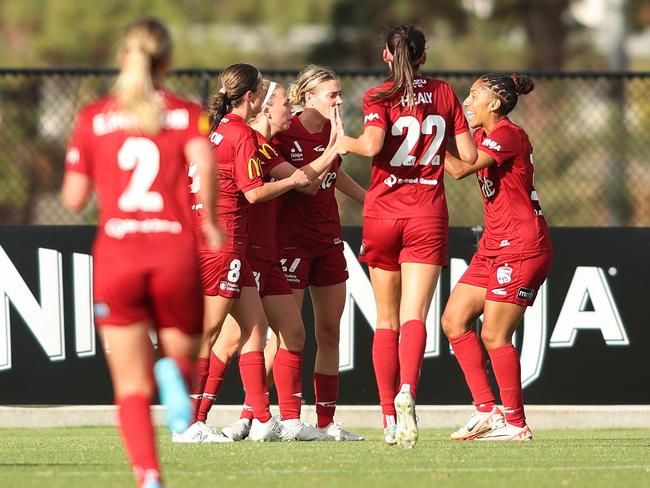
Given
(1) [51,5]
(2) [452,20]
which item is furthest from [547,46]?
(1) [51,5]

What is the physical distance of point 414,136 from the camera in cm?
803

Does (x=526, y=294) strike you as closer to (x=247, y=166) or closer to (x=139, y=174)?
(x=247, y=166)

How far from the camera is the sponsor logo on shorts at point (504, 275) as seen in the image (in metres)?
8.57

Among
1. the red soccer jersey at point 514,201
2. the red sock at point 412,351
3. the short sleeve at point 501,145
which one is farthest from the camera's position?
the red soccer jersey at point 514,201

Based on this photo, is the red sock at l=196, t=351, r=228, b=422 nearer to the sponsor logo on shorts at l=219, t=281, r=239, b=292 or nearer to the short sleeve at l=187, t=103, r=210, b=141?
the sponsor logo on shorts at l=219, t=281, r=239, b=292

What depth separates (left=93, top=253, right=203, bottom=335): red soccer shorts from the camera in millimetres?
5426

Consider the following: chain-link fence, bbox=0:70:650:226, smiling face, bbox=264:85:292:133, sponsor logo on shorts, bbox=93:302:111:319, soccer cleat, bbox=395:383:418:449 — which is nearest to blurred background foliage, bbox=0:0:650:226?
chain-link fence, bbox=0:70:650:226

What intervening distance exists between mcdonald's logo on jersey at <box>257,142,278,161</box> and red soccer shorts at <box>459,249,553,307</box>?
5.00ft

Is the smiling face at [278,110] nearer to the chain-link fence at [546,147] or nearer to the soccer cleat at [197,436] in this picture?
the soccer cleat at [197,436]

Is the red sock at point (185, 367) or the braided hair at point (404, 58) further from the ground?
the braided hair at point (404, 58)

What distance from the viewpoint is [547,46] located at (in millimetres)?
27875

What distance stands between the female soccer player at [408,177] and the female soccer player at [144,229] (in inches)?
98.6

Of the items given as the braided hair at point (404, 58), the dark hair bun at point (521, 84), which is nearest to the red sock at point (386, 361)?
the braided hair at point (404, 58)

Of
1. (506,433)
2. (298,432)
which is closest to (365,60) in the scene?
(298,432)
